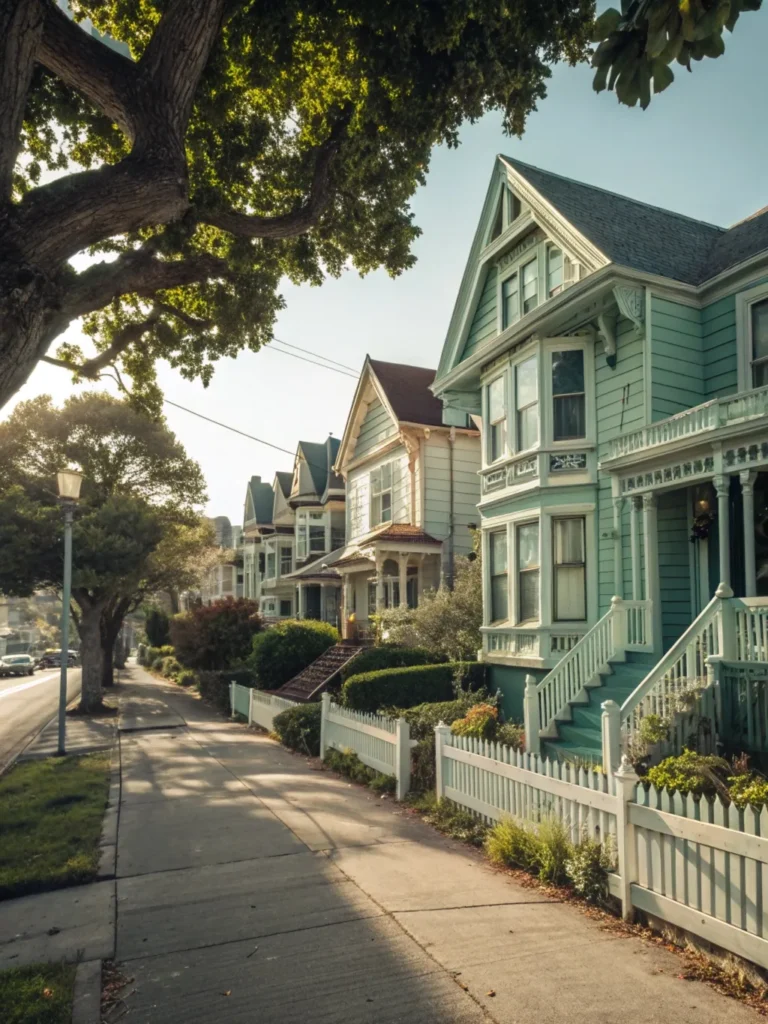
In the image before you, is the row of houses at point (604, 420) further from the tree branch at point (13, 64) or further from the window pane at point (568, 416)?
the tree branch at point (13, 64)

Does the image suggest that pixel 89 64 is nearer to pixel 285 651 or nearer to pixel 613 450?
pixel 613 450

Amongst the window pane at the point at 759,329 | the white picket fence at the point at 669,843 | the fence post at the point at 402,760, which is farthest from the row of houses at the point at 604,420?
the white picket fence at the point at 669,843

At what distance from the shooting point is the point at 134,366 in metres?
13.0

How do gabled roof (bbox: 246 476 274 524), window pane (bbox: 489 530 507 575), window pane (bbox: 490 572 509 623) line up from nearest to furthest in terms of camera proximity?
1. window pane (bbox: 490 572 509 623)
2. window pane (bbox: 489 530 507 575)
3. gabled roof (bbox: 246 476 274 524)

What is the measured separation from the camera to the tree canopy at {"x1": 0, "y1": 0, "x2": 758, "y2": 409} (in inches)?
246

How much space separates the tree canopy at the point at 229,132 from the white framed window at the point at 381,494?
44.8ft

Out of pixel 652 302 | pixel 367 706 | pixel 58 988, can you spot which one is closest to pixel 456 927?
pixel 58 988

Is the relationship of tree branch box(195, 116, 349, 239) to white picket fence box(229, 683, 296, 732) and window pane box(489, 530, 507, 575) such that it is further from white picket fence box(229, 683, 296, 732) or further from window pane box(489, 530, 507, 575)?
white picket fence box(229, 683, 296, 732)

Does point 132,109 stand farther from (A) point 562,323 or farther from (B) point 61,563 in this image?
(B) point 61,563

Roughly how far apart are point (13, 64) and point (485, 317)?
12430 millimetres

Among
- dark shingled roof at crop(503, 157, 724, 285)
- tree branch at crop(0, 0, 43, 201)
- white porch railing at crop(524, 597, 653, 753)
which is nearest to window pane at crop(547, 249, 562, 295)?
dark shingled roof at crop(503, 157, 724, 285)

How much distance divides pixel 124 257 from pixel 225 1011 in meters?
7.11

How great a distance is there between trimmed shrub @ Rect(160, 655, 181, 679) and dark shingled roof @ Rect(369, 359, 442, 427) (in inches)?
891

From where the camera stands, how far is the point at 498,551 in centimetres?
1636
